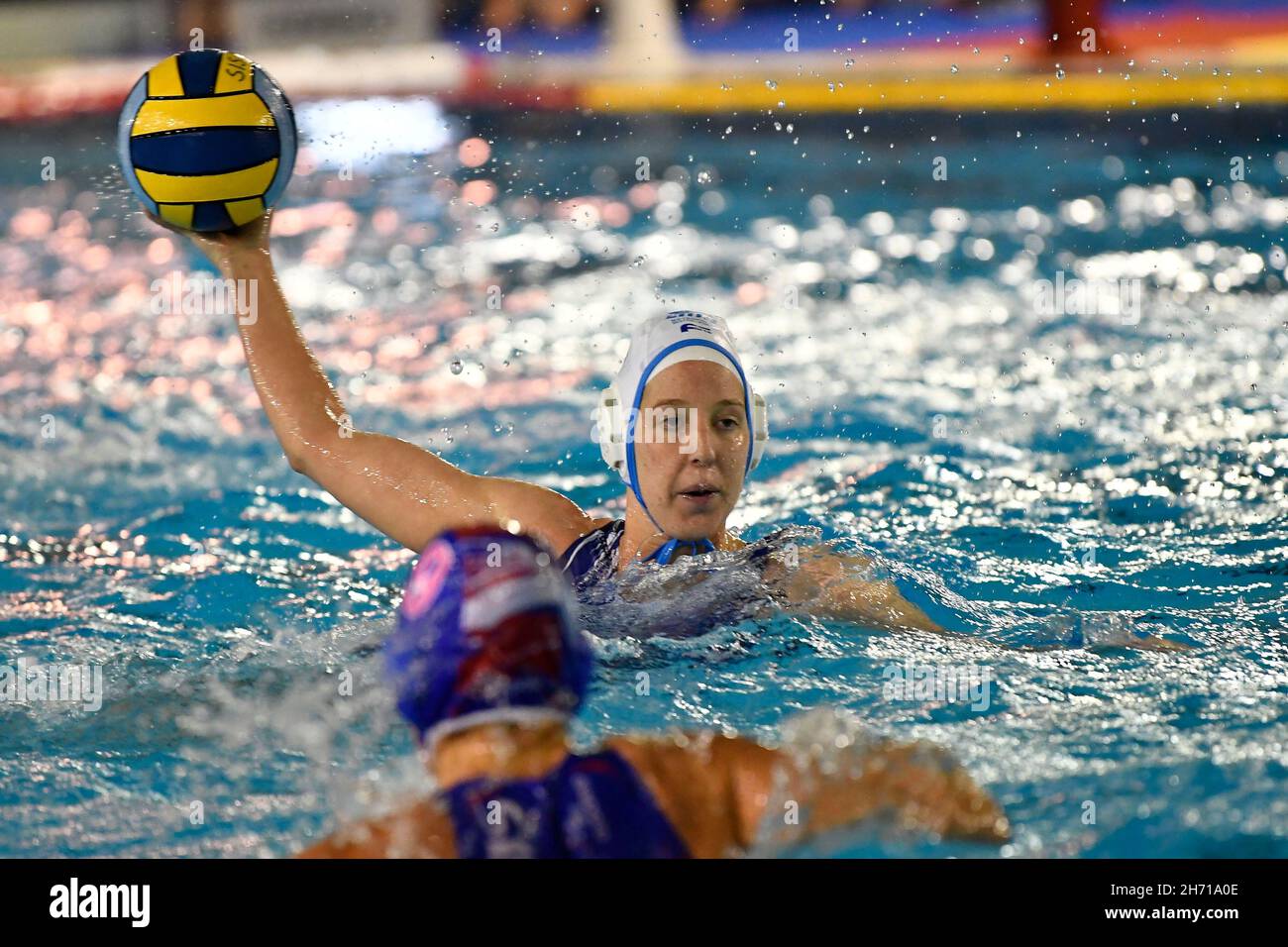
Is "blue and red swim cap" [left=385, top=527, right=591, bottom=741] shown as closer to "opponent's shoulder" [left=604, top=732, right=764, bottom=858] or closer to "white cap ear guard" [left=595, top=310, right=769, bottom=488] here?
"opponent's shoulder" [left=604, top=732, right=764, bottom=858]

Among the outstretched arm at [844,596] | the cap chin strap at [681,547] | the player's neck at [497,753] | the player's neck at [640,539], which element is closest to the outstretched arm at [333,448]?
the player's neck at [640,539]

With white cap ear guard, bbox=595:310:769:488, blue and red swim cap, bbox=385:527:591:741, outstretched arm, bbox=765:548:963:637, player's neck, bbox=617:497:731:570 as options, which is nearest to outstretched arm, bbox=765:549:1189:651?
outstretched arm, bbox=765:548:963:637

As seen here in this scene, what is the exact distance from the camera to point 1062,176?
29.9 ft

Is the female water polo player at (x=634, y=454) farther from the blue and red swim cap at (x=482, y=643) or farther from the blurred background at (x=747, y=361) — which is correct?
the blue and red swim cap at (x=482, y=643)

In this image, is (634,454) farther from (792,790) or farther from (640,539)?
(792,790)

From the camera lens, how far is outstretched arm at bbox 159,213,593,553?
3.11 meters

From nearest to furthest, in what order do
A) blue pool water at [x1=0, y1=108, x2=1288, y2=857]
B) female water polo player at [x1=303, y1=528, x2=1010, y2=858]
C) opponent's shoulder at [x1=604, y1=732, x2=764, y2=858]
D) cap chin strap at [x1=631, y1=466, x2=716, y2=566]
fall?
female water polo player at [x1=303, y1=528, x2=1010, y2=858] < opponent's shoulder at [x1=604, y1=732, x2=764, y2=858] < blue pool water at [x1=0, y1=108, x2=1288, y2=857] < cap chin strap at [x1=631, y1=466, x2=716, y2=566]

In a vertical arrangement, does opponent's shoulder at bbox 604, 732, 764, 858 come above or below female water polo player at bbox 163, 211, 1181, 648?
below

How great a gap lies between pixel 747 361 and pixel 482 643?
457 centimetres

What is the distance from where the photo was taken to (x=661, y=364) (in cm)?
313

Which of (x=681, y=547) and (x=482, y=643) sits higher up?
(x=681, y=547)

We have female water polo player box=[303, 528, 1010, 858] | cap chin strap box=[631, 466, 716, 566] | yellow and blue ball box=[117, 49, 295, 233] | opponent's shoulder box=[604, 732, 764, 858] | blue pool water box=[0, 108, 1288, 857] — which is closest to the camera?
female water polo player box=[303, 528, 1010, 858]

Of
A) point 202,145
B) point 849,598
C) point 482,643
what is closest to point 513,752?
point 482,643
